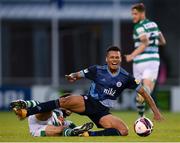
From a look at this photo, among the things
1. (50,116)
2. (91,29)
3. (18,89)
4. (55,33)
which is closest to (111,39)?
(91,29)

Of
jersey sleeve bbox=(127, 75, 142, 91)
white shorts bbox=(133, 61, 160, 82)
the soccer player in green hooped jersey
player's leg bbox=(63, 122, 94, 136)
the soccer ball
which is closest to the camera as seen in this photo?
player's leg bbox=(63, 122, 94, 136)

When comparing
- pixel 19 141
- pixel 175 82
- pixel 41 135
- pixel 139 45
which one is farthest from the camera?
pixel 175 82

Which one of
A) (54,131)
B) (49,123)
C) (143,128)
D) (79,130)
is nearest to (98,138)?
(79,130)

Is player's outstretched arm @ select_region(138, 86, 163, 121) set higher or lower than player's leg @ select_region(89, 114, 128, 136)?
higher

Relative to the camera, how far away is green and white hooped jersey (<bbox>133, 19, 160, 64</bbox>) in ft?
65.2

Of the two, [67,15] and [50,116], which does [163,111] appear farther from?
[50,116]

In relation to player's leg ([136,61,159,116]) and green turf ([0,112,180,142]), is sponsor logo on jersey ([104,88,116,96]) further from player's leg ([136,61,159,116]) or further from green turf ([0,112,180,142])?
player's leg ([136,61,159,116])

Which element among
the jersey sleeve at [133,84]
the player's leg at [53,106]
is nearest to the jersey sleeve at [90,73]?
the player's leg at [53,106]

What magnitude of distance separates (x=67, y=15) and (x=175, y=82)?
202 inches

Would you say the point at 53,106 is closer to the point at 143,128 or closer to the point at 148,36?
the point at 143,128

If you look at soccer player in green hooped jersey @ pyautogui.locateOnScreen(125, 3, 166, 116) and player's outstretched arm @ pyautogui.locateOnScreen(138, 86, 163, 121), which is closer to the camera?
player's outstretched arm @ pyautogui.locateOnScreen(138, 86, 163, 121)

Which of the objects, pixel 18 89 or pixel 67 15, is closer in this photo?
pixel 18 89

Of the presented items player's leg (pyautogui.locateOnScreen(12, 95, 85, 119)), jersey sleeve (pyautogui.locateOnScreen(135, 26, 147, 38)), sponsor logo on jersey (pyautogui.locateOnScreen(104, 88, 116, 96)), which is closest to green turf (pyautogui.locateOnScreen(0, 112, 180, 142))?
player's leg (pyautogui.locateOnScreen(12, 95, 85, 119))

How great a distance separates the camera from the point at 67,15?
125 ft
